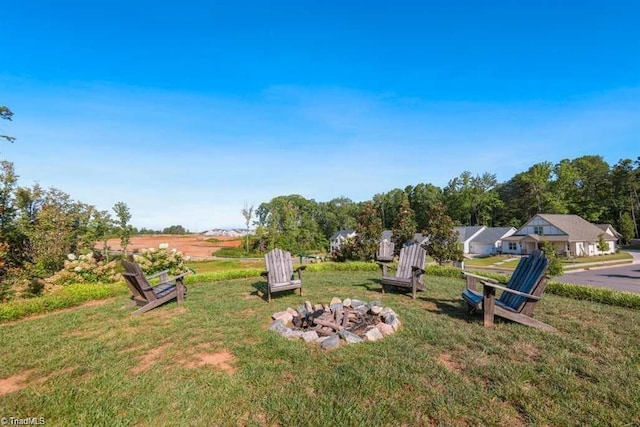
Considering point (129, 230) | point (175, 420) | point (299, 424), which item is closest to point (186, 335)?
point (175, 420)

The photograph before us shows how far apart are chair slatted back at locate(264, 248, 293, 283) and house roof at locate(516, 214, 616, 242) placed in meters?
29.5

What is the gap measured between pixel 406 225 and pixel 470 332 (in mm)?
10186

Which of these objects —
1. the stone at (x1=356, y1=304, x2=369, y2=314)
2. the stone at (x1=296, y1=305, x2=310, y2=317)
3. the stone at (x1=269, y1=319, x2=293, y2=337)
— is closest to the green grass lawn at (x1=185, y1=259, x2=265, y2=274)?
the stone at (x1=296, y1=305, x2=310, y2=317)

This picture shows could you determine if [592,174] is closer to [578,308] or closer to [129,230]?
[578,308]

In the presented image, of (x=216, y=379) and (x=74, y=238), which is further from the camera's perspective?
(x=74, y=238)

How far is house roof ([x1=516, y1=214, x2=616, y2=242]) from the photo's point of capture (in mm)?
26578

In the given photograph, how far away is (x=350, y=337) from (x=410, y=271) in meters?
3.36

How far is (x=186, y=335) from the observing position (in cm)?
402

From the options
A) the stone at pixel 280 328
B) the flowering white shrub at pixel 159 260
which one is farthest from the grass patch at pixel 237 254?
the stone at pixel 280 328

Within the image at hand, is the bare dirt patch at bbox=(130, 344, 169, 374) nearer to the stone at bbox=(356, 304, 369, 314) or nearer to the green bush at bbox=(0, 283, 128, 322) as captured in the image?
the stone at bbox=(356, 304, 369, 314)

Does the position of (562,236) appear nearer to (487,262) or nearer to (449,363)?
(487,262)

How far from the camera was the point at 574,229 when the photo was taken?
27688 mm

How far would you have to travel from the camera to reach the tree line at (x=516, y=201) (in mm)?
30562

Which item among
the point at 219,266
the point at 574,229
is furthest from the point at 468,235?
the point at 219,266
